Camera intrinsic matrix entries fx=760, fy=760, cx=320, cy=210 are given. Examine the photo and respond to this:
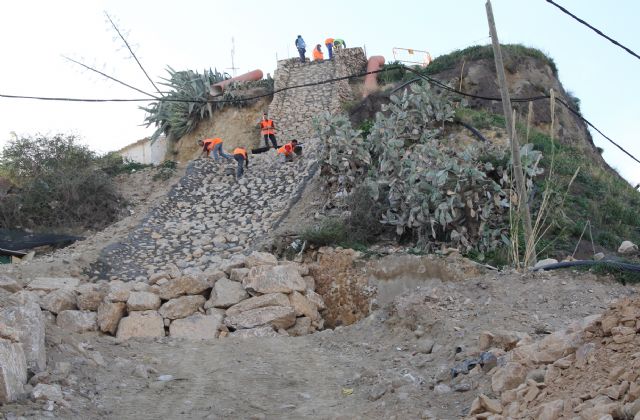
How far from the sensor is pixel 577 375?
4.59 m

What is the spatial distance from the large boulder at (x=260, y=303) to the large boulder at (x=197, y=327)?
233 millimetres

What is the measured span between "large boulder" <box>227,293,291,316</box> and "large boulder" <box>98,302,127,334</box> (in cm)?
144

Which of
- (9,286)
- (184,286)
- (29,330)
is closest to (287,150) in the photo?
(184,286)

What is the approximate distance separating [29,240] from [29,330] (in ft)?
31.3

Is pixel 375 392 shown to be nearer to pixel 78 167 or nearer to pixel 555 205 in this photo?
pixel 555 205

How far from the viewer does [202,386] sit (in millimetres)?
6535

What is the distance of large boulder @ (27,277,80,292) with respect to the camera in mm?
10734

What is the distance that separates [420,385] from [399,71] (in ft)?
63.7

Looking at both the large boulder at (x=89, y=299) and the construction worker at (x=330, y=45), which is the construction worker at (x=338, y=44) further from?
the large boulder at (x=89, y=299)

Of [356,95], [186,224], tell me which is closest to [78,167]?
[186,224]

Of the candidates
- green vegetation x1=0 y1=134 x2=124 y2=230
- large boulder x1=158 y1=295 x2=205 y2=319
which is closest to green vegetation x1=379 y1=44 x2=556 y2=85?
green vegetation x1=0 y1=134 x2=124 y2=230

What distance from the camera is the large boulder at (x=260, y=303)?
9.99 metres

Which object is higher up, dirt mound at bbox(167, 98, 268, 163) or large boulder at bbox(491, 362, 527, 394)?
dirt mound at bbox(167, 98, 268, 163)

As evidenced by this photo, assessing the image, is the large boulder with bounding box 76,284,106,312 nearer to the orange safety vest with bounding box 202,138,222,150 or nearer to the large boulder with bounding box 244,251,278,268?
the large boulder with bounding box 244,251,278,268
